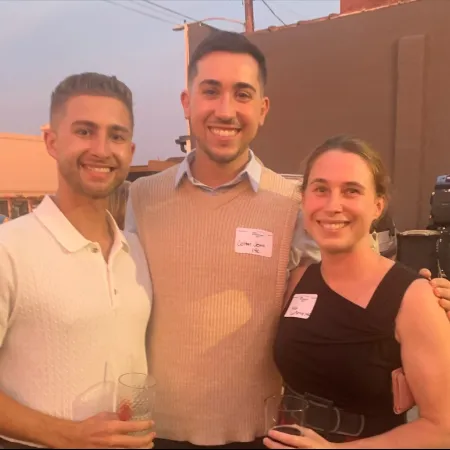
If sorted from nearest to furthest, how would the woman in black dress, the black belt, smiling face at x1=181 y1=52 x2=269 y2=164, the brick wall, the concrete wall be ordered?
the woman in black dress < the black belt < smiling face at x1=181 y1=52 x2=269 y2=164 < the concrete wall < the brick wall

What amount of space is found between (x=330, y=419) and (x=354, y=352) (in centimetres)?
20

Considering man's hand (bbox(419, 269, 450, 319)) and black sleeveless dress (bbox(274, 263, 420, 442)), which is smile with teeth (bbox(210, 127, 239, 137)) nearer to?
black sleeveless dress (bbox(274, 263, 420, 442))

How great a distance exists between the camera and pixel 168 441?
1612 millimetres

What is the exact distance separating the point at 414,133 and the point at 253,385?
5615mm

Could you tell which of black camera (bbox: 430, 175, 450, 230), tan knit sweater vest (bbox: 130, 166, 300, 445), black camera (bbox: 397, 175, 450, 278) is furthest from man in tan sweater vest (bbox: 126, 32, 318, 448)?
black camera (bbox: 430, 175, 450, 230)

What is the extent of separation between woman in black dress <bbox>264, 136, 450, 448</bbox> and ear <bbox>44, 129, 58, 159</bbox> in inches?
30.8

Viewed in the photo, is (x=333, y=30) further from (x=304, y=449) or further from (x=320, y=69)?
(x=304, y=449)

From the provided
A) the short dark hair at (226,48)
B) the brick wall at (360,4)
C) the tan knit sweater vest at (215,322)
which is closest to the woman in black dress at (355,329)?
the tan knit sweater vest at (215,322)

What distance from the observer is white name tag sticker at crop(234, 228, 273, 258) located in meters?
1.68

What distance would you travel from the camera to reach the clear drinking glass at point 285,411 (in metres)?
1.38

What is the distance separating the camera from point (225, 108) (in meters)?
1.74

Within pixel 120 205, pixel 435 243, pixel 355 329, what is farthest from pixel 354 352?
pixel 435 243

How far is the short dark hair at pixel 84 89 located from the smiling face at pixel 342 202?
665mm

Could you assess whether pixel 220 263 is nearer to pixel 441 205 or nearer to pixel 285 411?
pixel 285 411
